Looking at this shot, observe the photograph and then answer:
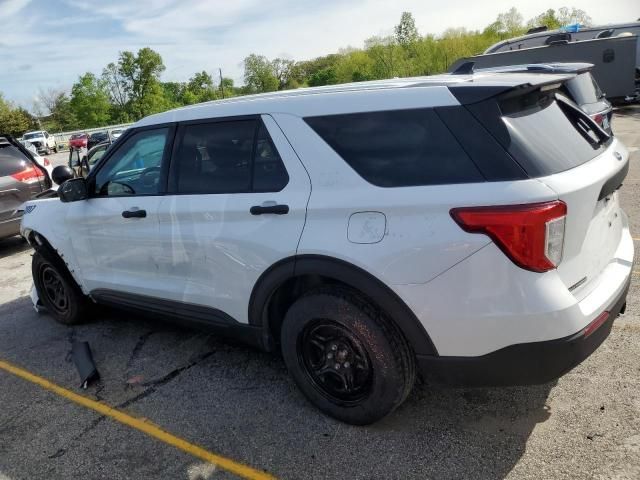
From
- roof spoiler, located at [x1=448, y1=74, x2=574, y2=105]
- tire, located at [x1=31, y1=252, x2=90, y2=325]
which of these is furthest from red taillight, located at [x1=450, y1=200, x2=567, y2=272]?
tire, located at [x1=31, y1=252, x2=90, y2=325]

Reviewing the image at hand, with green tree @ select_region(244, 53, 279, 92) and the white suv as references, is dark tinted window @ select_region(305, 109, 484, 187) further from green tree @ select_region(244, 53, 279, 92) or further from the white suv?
green tree @ select_region(244, 53, 279, 92)

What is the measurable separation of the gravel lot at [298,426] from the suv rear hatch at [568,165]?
2.58 ft

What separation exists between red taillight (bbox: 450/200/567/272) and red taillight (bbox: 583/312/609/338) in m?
0.35

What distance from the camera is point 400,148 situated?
8.23ft

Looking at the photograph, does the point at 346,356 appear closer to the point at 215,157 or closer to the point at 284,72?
the point at 215,157

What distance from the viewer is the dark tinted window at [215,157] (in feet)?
10.2

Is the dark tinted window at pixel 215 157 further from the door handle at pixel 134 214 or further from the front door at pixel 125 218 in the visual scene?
the door handle at pixel 134 214

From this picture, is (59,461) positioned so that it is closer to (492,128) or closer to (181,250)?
A: (181,250)

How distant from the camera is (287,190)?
282 centimetres

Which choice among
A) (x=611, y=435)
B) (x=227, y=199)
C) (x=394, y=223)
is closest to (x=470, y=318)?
(x=394, y=223)

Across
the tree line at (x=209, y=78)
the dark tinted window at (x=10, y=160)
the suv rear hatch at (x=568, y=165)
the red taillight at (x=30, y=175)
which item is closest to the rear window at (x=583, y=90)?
the suv rear hatch at (x=568, y=165)

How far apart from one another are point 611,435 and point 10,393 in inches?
149

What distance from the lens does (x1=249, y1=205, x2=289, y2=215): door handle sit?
280 cm

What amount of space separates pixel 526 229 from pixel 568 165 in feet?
1.59
